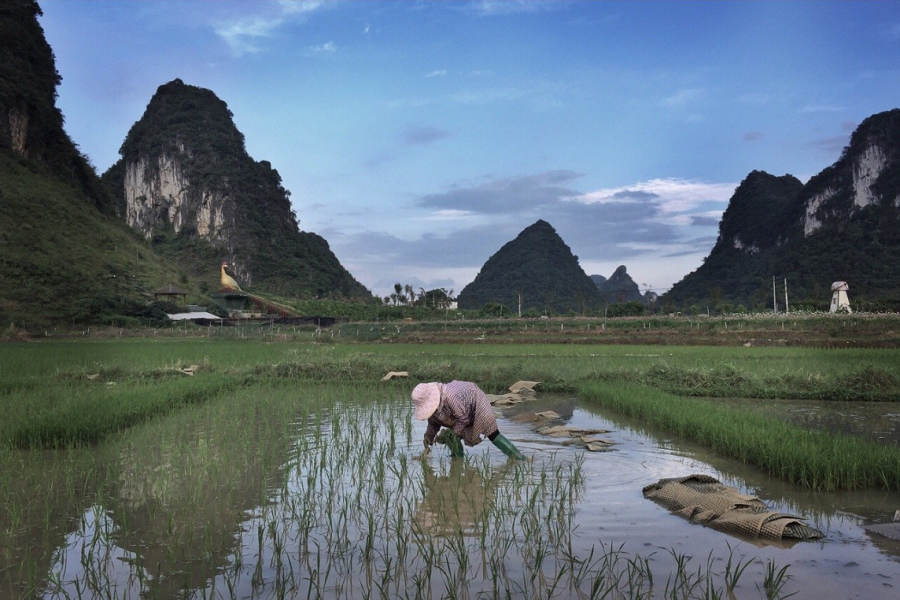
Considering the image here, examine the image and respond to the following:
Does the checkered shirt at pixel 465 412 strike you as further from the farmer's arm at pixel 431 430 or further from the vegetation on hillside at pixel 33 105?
the vegetation on hillside at pixel 33 105

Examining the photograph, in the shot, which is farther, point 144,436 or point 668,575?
point 144,436

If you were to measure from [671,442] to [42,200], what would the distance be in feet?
127

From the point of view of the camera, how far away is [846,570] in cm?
312

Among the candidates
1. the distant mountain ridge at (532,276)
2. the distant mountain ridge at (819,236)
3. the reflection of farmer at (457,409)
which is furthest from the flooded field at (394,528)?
the distant mountain ridge at (532,276)

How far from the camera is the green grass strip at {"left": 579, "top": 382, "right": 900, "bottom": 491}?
465 centimetres

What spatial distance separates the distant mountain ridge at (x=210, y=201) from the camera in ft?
235

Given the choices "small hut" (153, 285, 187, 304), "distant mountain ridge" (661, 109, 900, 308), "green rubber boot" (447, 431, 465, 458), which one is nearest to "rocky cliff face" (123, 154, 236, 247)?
"small hut" (153, 285, 187, 304)

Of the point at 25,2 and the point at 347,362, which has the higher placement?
the point at 25,2

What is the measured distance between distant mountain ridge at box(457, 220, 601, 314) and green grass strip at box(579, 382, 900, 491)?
68.1 meters

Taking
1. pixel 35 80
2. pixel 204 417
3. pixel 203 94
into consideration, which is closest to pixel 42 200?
pixel 35 80

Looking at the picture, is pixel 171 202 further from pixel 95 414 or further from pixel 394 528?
pixel 394 528

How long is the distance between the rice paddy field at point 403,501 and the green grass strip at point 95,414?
0.11ft

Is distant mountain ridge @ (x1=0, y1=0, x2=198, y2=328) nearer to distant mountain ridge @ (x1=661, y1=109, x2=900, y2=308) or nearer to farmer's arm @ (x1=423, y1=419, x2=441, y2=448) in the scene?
farmer's arm @ (x1=423, y1=419, x2=441, y2=448)

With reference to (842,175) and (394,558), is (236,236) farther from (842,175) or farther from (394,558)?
(394,558)
